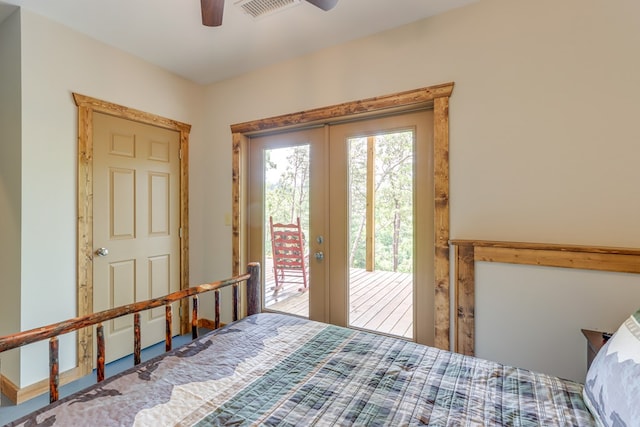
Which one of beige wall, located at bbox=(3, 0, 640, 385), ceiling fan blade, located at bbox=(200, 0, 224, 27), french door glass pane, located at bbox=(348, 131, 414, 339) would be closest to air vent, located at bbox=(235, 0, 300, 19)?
ceiling fan blade, located at bbox=(200, 0, 224, 27)

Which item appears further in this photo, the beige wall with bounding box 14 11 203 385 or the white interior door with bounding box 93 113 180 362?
the white interior door with bounding box 93 113 180 362

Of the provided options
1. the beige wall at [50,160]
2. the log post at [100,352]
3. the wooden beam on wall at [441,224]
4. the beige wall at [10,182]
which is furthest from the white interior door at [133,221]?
the wooden beam on wall at [441,224]

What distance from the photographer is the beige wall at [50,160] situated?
1.98 meters

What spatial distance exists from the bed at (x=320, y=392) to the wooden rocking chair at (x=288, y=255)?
133cm

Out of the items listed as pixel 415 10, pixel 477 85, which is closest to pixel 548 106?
pixel 477 85

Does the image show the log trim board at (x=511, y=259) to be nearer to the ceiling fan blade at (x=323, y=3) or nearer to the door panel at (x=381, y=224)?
the door panel at (x=381, y=224)

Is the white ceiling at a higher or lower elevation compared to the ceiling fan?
higher

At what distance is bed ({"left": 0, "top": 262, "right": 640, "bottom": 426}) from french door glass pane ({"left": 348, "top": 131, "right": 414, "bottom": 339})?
0.94 metres

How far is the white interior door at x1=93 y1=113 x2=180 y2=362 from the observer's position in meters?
2.39

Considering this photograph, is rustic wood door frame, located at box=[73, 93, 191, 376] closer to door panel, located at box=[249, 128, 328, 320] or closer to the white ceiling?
the white ceiling

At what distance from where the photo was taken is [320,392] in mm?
1041

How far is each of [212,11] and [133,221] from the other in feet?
A: 6.35

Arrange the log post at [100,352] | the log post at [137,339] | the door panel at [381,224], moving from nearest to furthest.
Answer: the log post at [100,352] → the log post at [137,339] → the door panel at [381,224]

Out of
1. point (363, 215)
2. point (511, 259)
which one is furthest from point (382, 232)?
point (511, 259)
